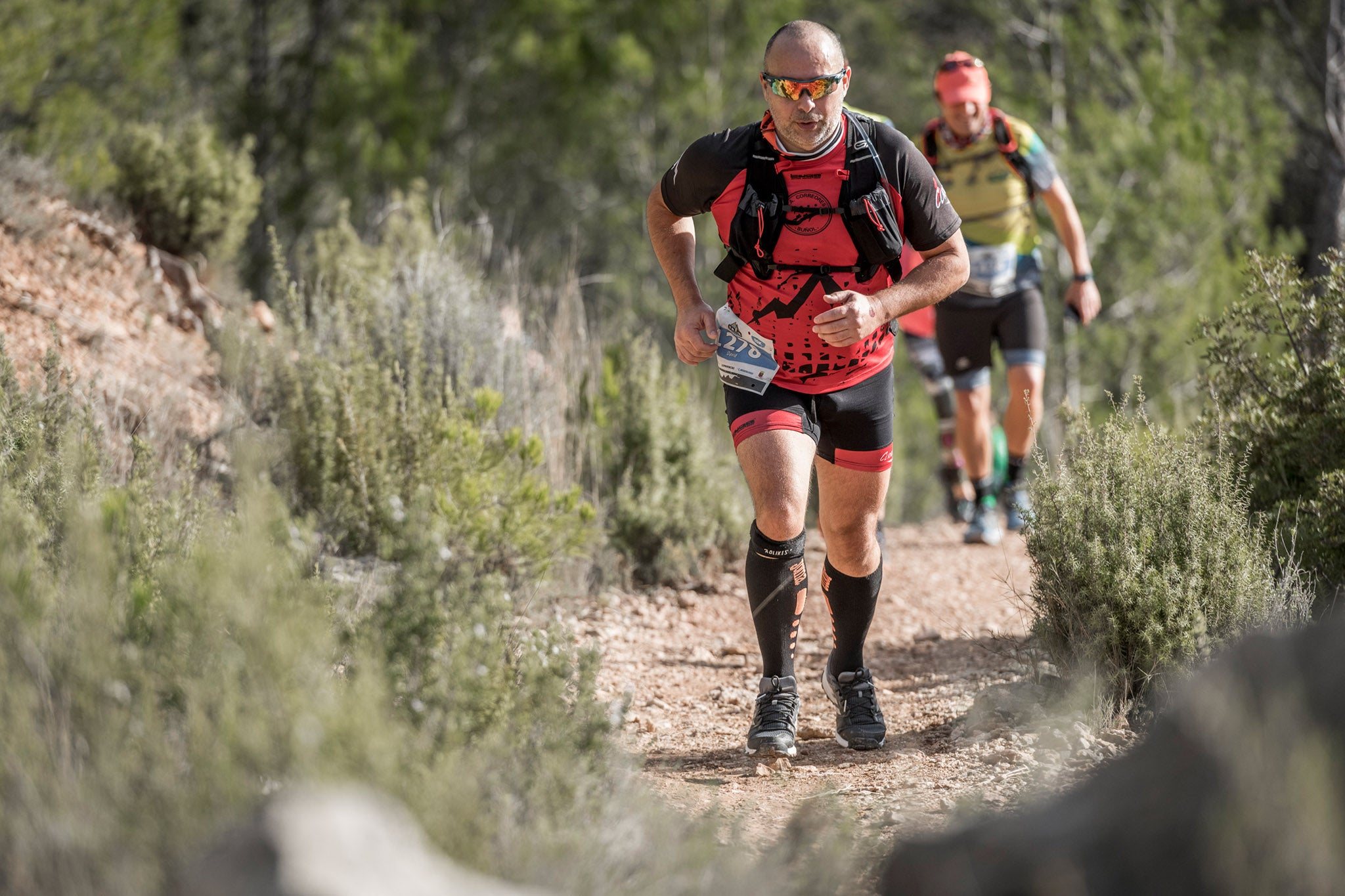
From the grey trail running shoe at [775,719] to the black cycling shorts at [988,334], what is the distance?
110 inches

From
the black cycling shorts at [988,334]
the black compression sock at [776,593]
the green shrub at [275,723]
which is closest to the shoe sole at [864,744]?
the black compression sock at [776,593]

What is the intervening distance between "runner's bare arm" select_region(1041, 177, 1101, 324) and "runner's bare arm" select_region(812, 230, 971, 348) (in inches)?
96.2

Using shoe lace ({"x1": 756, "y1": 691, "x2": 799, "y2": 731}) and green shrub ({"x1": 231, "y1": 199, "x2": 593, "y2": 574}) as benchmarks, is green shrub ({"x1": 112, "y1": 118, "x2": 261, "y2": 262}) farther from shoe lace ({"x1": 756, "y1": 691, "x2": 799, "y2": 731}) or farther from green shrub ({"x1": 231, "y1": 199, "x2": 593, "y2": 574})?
shoe lace ({"x1": 756, "y1": 691, "x2": 799, "y2": 731})

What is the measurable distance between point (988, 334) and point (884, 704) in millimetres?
2480

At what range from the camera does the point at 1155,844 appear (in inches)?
65.4

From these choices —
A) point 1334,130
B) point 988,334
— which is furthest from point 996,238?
point 1334,130

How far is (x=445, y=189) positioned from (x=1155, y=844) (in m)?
13.0

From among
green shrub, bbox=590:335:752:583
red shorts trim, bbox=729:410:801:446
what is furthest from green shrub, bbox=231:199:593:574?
red shorts trim, bbox=729:410:801:446

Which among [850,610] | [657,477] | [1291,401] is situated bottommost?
[657,477]

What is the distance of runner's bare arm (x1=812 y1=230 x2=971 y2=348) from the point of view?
3.08 m

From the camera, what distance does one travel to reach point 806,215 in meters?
3.26

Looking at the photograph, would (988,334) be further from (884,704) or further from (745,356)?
(745,356)

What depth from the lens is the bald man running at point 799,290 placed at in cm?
319

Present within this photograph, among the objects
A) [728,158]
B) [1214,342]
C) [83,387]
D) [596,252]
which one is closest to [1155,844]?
[728,158]
